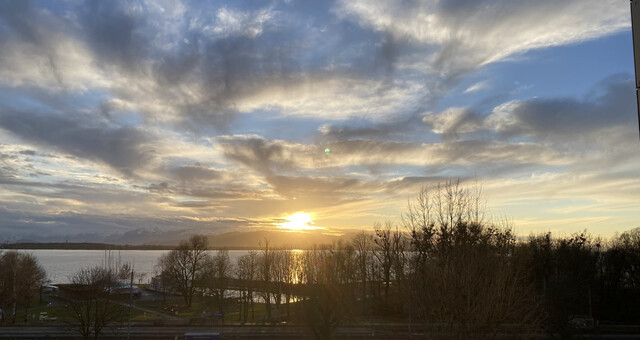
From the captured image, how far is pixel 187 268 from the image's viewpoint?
80000mm

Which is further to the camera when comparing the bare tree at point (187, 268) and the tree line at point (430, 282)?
the bare tree at point (187, 268)

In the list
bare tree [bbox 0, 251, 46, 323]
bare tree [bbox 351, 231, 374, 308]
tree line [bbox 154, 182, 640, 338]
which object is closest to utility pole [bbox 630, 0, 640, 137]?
tree line [bbox 154, 182, 640, 338]

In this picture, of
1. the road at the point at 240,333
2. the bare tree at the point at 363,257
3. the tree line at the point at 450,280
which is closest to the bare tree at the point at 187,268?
the tree line at the point at 450,280

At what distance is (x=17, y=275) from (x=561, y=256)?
75669mm

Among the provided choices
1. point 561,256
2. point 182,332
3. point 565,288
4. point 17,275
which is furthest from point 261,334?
point 17,275

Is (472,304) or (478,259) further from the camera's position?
(478,259)

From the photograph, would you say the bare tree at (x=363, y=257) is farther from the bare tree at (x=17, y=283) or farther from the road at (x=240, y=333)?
the bare tree at (x=17, y=283)

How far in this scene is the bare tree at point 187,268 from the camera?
7681cm

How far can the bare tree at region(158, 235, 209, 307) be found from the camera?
76.8 meters

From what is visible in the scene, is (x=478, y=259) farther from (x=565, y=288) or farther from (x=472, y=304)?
(x=565, y=288)

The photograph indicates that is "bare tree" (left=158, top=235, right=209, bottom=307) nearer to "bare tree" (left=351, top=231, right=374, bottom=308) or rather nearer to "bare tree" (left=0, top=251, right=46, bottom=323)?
"bare tree" (left=0, top=251, right=46, bottom=323)

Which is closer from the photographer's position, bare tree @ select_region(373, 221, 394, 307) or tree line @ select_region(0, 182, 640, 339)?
tree line @ select_region(0, 182, 640, 339)

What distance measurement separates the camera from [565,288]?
1551 inches

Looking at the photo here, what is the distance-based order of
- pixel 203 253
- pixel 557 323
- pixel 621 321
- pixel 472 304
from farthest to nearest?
pixel 203 253 → pixel 621 321 → pixel 557 323 → pixel 472 304
